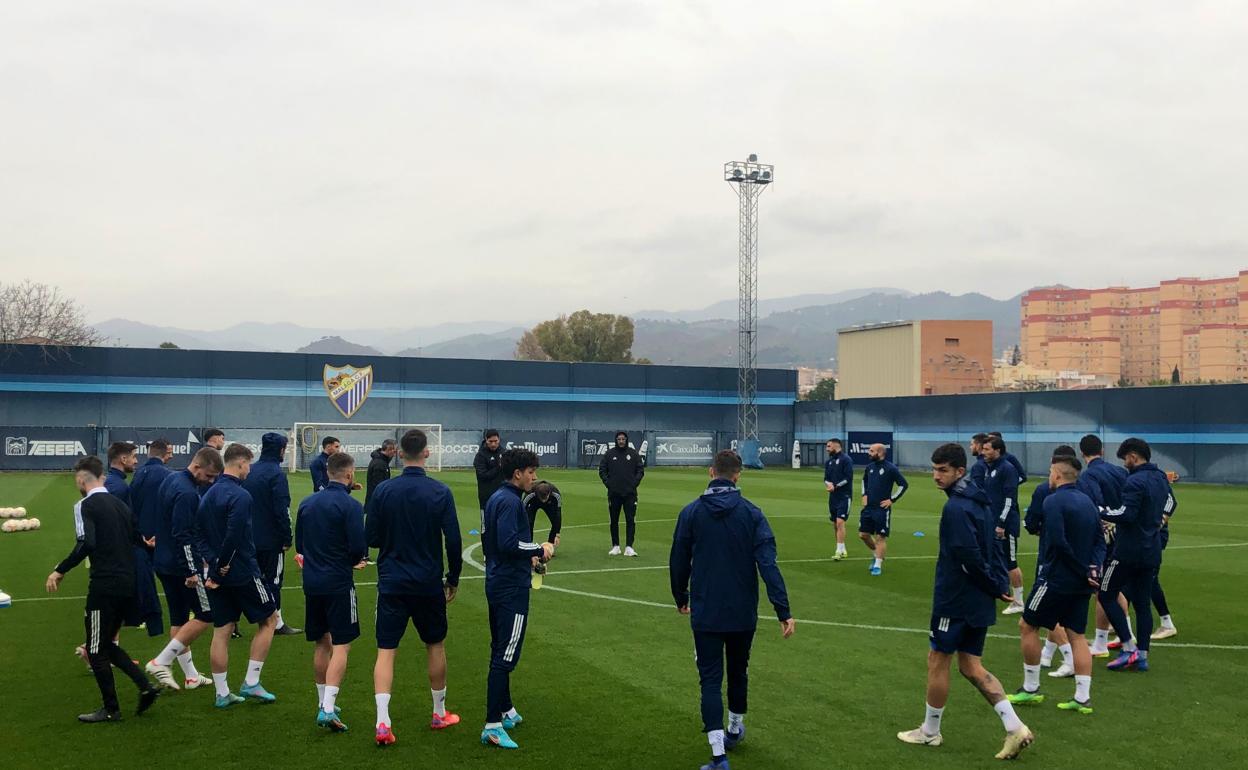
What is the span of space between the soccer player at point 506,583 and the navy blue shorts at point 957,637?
3.10 m

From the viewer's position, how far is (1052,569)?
30.6ft

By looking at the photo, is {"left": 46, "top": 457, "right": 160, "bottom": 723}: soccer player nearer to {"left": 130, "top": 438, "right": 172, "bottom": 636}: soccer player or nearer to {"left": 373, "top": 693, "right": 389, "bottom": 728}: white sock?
{"left": 130, "top": 438, "right": 172, "bottom": 636}: soccer player

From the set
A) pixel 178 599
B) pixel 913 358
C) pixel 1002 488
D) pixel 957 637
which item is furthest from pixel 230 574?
pixel 913 358

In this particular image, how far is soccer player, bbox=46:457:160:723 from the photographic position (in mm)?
8883

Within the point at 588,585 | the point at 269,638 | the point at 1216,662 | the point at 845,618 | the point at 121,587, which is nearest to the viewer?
the point at 121,587

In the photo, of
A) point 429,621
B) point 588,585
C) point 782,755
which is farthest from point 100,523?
point 588,585

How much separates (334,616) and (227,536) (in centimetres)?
144

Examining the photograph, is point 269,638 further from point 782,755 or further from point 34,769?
point 782,755

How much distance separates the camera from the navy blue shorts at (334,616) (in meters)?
8.61

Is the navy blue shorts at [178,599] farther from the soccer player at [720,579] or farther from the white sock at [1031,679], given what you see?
the white sock at [1031,679]

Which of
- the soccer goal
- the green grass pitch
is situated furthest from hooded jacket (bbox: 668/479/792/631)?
the soccer goal

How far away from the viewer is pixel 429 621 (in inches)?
332

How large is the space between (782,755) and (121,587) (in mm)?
5732

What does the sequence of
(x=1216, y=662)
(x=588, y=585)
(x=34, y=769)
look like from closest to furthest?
1. (x=34, y=769)
2. (x=1216, y=662)
3. (x=588, y=585)
